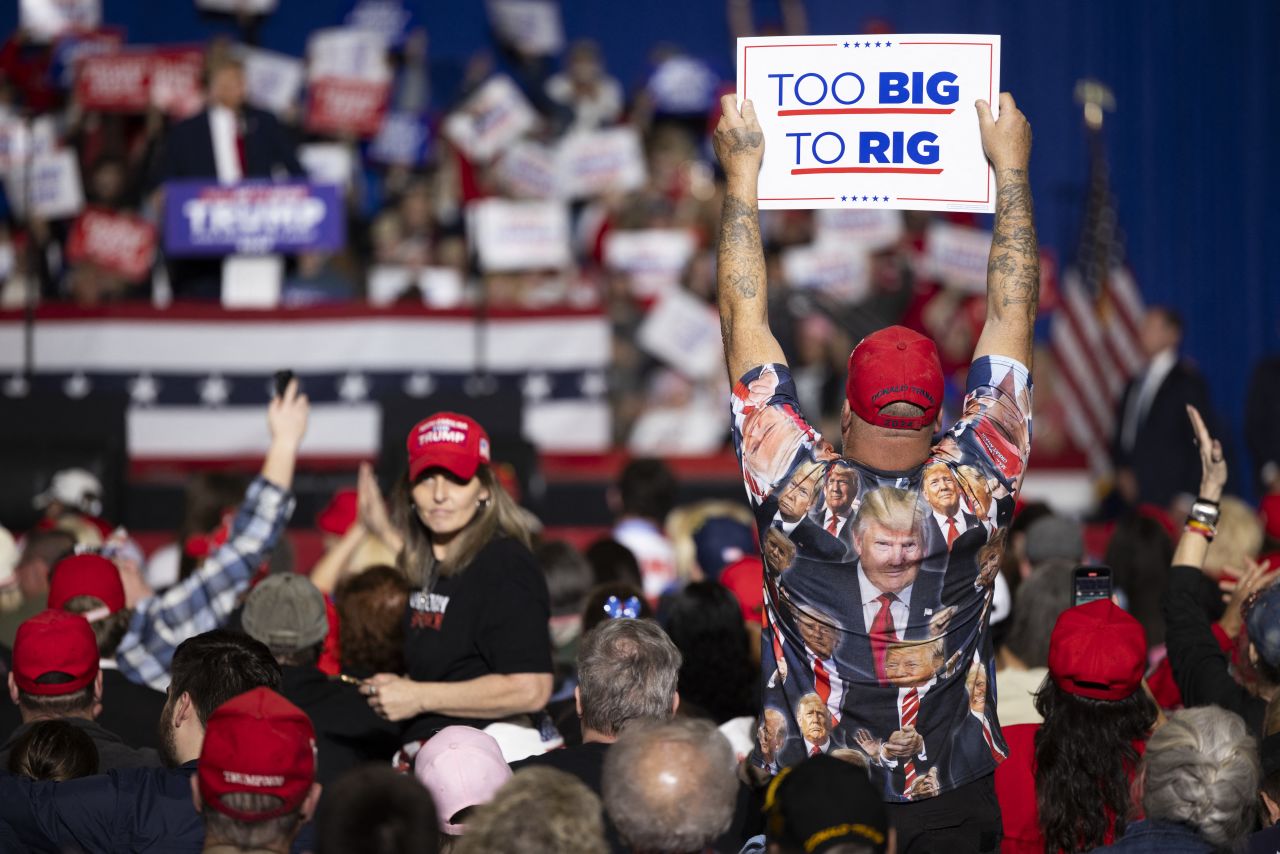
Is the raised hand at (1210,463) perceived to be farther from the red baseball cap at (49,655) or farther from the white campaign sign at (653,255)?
the white campaign sign at (653,255)

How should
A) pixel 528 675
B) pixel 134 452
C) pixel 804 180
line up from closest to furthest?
pixel 804 180
pixel 528 675
pixel 134 452

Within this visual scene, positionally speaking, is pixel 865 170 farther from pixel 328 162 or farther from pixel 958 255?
pixel 328 162

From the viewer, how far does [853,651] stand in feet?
11.6

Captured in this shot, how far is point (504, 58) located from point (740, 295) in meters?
14.2

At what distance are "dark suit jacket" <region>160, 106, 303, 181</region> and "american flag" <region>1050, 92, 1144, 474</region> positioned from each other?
21.6 feet

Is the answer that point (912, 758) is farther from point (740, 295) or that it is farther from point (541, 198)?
point (541, 198)

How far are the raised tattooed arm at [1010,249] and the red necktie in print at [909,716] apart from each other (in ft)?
2.54

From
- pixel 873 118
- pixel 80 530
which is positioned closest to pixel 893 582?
pixel 873 118

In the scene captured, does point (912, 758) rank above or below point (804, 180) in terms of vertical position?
below

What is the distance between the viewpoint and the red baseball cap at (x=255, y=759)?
316 centimetres

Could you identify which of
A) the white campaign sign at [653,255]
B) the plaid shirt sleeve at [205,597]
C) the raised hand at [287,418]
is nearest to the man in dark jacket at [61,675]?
the plaid shirt sleeve at [205,597]

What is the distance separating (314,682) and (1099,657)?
2.04 meters

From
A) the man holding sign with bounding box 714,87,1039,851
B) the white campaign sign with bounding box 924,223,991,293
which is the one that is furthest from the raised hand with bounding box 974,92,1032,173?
the white campaign sign with bounding box 924,223,991,293

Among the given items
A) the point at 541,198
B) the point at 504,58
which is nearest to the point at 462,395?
the point at 541,198
